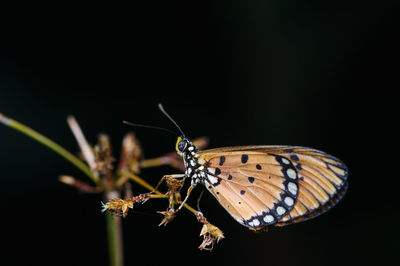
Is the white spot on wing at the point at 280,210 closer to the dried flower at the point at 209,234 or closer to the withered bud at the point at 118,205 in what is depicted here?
the dried flower at the point at 209,234

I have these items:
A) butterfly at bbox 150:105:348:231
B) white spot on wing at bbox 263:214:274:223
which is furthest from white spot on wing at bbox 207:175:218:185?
white spot on wing at bbox 263:214:274:223

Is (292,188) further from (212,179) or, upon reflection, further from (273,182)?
(212,179)

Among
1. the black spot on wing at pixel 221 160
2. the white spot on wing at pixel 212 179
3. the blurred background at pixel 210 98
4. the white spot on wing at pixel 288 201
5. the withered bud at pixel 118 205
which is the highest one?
the blurred background at pixel 210 98

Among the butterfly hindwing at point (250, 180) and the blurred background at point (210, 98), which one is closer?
the butterfly hindwing at point (250, 180)

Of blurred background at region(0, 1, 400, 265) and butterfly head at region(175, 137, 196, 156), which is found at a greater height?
blurred background at region(0, 1, 400, 265)

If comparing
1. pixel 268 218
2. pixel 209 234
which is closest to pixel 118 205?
pixel 209 234

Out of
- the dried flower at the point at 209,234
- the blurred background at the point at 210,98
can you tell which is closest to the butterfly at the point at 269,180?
the dried flower at the point at 209,234

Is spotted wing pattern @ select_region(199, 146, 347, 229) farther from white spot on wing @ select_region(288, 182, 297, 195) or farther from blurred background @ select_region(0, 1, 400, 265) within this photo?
blurred background @ select_region(0, 1, 400, 265)
